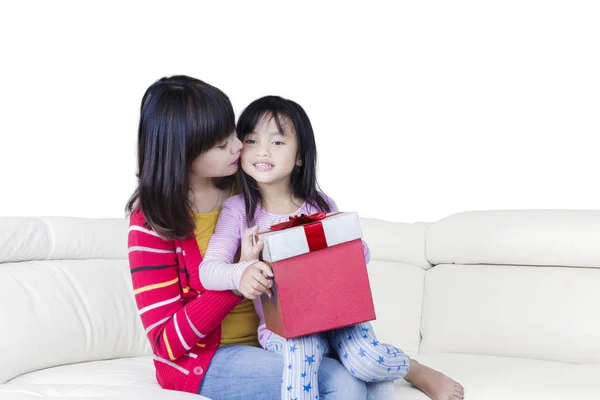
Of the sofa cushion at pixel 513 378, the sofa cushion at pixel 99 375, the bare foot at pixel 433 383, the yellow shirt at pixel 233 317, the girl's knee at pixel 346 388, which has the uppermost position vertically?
the yellow shirt at pixel 233 317

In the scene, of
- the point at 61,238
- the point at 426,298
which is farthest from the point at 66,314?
the point at 426,298

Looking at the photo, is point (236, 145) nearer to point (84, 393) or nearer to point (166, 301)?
point (166, 301)

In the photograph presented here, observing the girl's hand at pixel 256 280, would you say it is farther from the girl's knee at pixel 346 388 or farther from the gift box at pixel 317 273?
the girl's knee at pixel 346 388

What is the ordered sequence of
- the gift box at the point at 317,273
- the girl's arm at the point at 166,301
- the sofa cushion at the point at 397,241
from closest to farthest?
the gift box at the point at 317,273 → the girl's arm at the point at 166,301 → the sofa cushion at the point at 397,241

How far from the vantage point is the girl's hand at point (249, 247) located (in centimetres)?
169

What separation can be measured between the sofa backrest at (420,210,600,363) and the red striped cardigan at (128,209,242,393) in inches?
37.4

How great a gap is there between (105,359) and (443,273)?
1.11 m

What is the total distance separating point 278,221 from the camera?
191cm

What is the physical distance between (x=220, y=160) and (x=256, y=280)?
0.34 m

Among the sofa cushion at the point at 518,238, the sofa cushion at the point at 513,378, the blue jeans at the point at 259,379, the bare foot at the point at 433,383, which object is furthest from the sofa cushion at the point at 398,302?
the blue jeans at the point at 259,379

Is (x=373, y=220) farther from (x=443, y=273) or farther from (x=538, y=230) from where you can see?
(x=538, y=230)

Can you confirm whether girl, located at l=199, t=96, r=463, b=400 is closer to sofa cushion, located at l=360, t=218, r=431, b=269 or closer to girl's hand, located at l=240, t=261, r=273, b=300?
girl's hand, located at l=240, t=261, r=273, b=300

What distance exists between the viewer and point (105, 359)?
2.41m

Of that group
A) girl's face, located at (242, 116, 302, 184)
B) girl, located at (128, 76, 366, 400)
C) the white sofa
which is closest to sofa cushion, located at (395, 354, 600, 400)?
the white sofa
